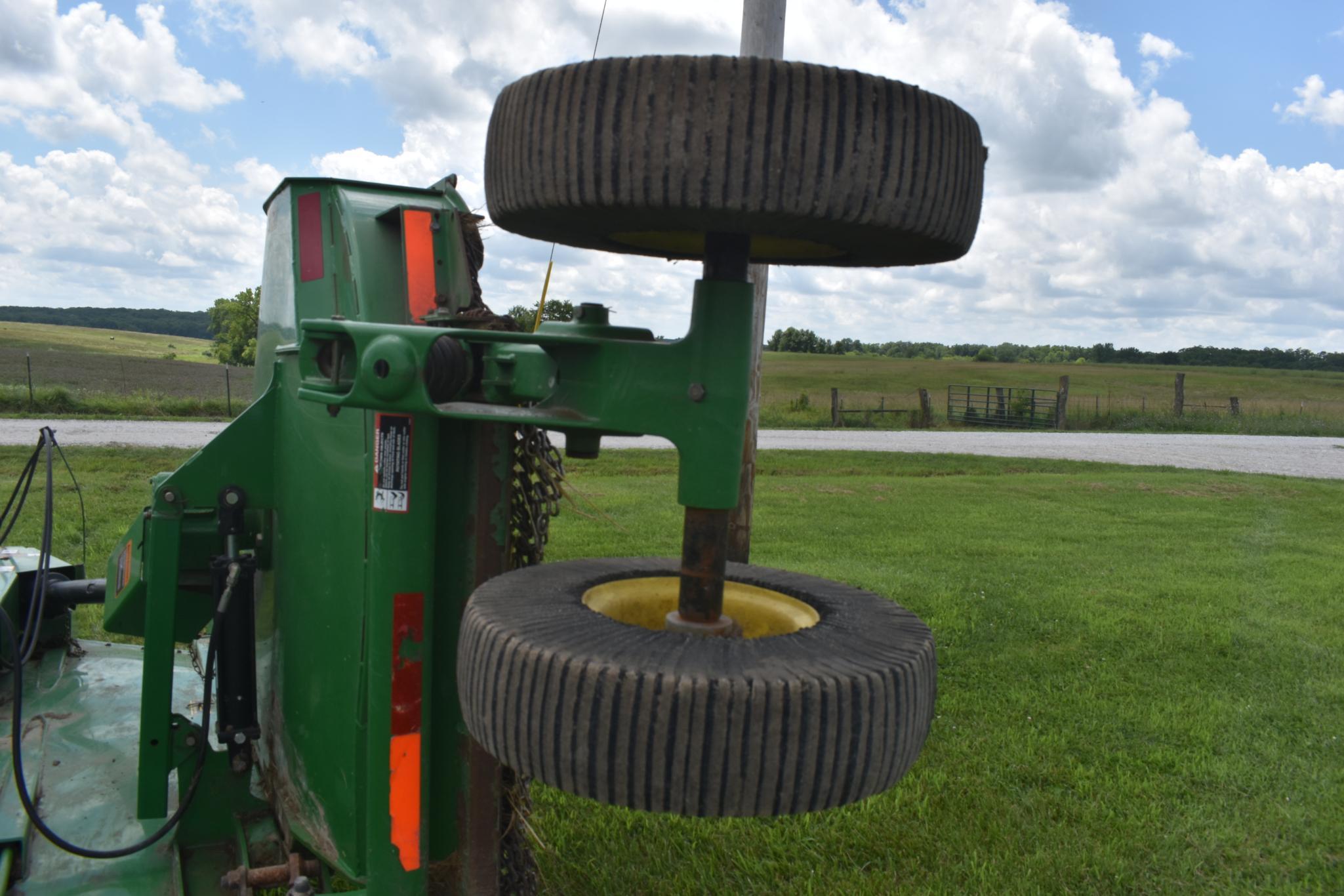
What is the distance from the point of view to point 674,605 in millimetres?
2033

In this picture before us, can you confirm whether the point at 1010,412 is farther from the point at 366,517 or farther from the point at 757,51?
the point at 366,517

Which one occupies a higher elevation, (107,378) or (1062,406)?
(1062,406)

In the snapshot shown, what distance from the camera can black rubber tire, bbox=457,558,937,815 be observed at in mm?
1432

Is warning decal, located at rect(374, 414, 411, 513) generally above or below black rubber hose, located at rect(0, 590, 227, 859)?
above

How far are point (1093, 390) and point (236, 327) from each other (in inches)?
1511

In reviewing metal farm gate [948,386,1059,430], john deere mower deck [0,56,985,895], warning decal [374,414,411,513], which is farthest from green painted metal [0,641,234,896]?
metal farm gate [948,386,1059,430]

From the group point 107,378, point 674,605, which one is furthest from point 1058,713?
point 107,378

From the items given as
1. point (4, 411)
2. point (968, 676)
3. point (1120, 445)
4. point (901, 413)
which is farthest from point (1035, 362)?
point (968, 676)

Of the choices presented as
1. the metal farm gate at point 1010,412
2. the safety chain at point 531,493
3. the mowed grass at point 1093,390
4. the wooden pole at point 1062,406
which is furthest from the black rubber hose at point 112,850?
the wooden pole at point 1062,406

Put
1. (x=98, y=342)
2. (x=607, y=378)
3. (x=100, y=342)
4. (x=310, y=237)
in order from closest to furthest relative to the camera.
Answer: (x=607, y=378), (x=310, y=237), (x=98, y=342), (x=100, y=342)

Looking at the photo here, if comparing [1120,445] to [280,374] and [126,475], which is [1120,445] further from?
[280,374]

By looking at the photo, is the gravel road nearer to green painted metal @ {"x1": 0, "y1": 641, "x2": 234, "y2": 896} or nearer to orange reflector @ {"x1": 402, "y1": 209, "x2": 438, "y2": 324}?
green painted metal @ {"x1": 0, "y1": 641, "x2": 234, "y2": 896}

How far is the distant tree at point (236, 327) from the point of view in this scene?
37.1 m

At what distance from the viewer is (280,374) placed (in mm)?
2492
